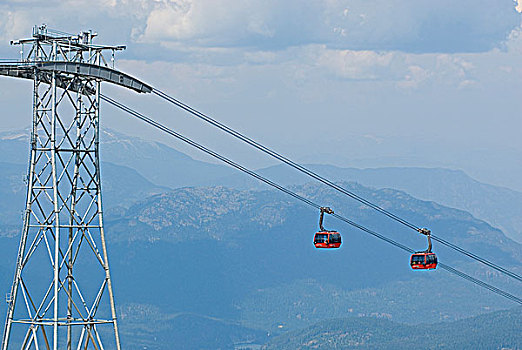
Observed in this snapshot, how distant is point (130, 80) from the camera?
61969mm

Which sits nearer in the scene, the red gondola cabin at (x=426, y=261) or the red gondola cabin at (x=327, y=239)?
the red gondola cabin at (x=426, y=261)

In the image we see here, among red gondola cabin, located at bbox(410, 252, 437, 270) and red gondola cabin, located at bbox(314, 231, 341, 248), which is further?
red gondola cabin, located at bbox(314, 231, 341, 248)

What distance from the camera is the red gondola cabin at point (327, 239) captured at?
276 ft

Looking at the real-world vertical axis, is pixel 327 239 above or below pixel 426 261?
above

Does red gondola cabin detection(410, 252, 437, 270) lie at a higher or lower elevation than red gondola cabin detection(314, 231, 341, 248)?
lower

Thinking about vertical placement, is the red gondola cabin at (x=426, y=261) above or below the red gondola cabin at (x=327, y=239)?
below

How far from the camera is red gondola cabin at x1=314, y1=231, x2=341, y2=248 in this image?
276 ft

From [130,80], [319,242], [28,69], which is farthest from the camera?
[319,242]

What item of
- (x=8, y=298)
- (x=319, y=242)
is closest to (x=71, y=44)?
(x=8, y=298)

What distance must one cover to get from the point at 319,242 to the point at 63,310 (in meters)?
27.8

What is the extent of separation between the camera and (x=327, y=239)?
84500mm

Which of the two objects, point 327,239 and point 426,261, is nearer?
point 426,261

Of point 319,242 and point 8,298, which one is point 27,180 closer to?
point 8,298

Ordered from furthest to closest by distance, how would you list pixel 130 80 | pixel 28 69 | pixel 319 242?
pixel 319 242
pixel 130 80
pixel 28 69
